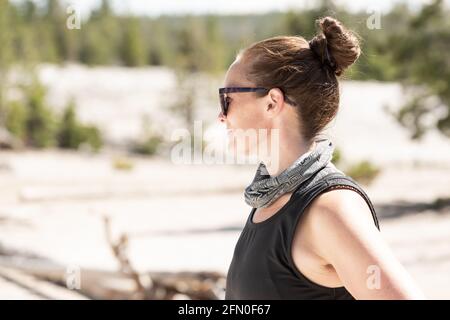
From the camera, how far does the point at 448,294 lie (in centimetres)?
698

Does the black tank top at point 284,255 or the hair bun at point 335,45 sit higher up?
the hair bun at point 335,45

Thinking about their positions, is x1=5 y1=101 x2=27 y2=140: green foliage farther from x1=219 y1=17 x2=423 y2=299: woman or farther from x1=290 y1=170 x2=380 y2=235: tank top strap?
x1=290 y1=170 x2=380 y2=235: tank top strap

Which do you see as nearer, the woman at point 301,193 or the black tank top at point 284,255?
the woman at point 301,193

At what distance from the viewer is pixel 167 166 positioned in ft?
72.6

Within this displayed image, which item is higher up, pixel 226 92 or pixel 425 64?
pixel 425 64

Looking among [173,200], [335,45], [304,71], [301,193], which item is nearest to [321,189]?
[301,193]

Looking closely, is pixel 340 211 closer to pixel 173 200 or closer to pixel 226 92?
pixel 226 92

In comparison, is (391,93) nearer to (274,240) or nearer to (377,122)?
(377,122)

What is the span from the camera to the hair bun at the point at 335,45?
5.15 ft

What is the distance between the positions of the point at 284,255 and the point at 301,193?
0.12 meters

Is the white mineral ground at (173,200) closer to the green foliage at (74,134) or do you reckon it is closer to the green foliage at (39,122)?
the green foliage at (74,134)

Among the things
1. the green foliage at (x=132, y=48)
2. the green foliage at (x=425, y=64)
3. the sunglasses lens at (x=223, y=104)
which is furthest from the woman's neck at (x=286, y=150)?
the green foliage at (x=132, y=48)

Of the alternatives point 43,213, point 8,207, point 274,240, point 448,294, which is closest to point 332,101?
point 274,240
